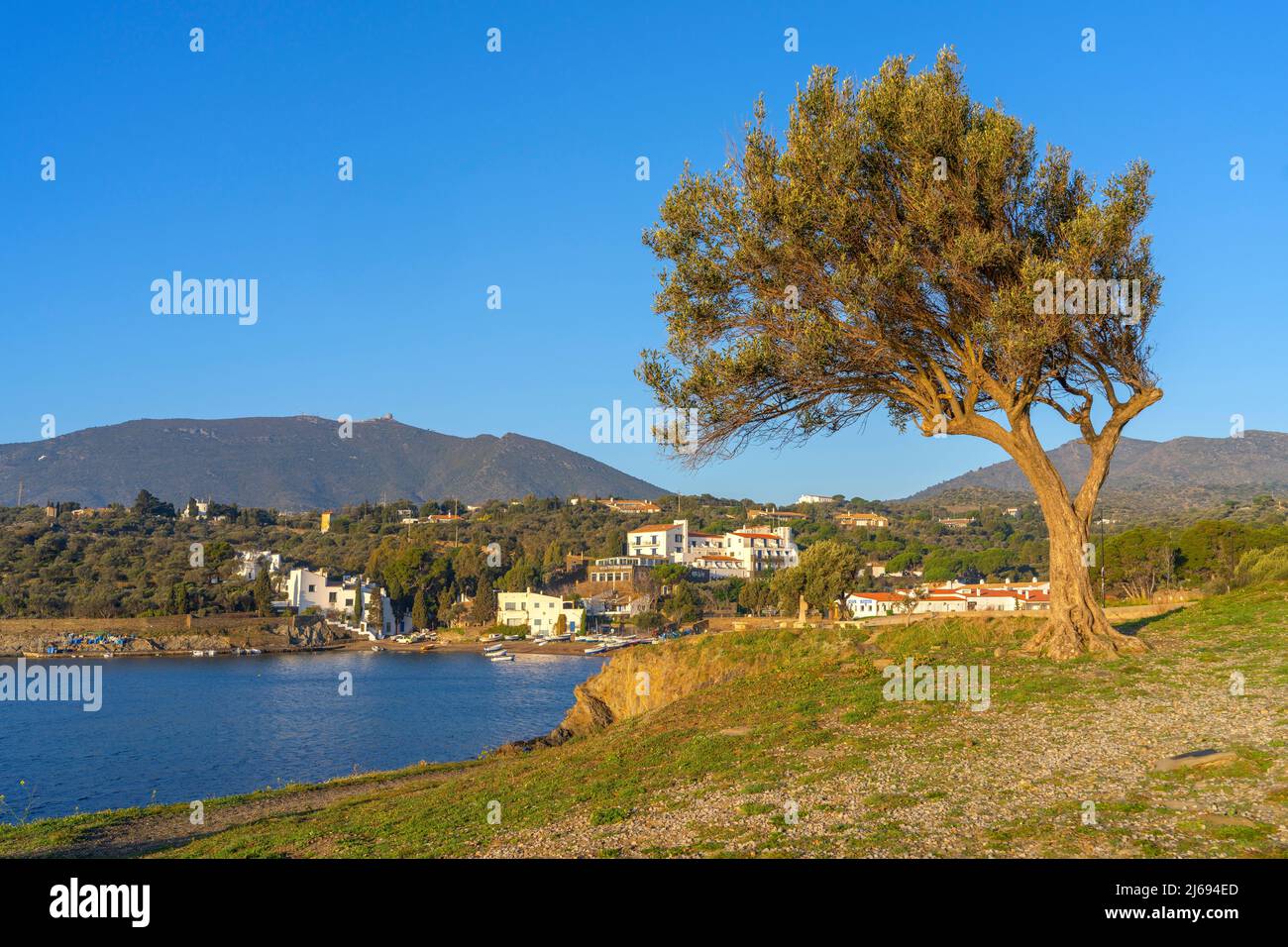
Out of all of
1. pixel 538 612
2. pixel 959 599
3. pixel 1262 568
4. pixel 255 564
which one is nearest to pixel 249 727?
pixel 959 599

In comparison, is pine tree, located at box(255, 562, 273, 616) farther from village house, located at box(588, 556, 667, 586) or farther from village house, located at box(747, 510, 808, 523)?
village house, located at box(747, 510, 808, 523)

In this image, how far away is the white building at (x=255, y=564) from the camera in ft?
384

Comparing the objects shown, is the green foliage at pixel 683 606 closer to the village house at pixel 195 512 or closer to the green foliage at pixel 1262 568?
the green foliage at pixel 1262 568

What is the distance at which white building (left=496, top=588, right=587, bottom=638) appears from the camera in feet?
326

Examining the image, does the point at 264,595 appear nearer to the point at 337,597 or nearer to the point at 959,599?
the point at 337,597

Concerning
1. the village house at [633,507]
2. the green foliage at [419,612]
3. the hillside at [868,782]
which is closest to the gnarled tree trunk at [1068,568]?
the hillside at [868,782]

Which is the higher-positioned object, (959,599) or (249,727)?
(959,599)

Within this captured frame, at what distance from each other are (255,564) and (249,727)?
81175 mm

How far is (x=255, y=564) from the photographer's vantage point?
120250 mm

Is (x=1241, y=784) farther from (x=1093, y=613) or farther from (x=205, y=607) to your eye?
(x=205, y=607)

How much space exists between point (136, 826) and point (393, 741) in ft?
79.6

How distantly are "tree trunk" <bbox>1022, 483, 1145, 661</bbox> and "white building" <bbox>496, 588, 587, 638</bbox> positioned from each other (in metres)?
83.8

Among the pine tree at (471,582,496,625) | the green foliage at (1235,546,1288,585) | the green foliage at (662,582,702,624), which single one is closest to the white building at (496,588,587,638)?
the pine tree at (471,582,496,625)

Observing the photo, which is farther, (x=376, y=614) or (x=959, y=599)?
(x=376, y=614)
